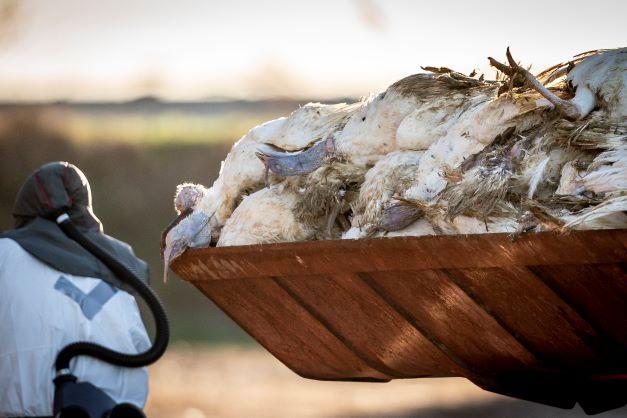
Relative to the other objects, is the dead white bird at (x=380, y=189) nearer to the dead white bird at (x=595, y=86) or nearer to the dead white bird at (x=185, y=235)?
the dead white bird at (x=595, y=86)

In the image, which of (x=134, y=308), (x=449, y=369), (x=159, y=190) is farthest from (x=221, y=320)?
(x=449, y=369)

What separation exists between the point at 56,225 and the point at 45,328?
0.48 m

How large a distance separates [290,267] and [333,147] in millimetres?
472

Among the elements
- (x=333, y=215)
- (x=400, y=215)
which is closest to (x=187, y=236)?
(x=333, y=215)

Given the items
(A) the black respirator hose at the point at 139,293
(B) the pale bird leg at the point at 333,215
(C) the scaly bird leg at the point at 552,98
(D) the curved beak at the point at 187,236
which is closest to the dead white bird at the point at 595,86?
(C) the scaly bird leg at the point at 552,98

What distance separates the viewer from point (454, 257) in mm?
3174

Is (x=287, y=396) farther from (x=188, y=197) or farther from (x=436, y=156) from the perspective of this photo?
(x=436, y=156)

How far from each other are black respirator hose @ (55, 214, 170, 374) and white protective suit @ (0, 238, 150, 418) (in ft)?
0.22

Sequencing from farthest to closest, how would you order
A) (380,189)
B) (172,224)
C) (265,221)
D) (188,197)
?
(188,197)
(172,224)
(265,221)
(380,189)

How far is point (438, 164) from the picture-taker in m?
3.39

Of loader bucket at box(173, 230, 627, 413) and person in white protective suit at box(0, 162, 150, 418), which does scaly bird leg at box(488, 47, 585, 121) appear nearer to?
loader bucket at box(173, 230, 627, 413)

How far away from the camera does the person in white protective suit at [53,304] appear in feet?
14.4

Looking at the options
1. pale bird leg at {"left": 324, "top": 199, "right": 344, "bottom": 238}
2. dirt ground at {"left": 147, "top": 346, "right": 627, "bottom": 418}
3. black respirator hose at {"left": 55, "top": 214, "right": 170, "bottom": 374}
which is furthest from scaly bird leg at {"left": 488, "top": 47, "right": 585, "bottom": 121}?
dirt ground at {"left": 147, "top": 346, "right": 627, "bottom": 418}

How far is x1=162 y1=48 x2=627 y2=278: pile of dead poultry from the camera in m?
3.00
